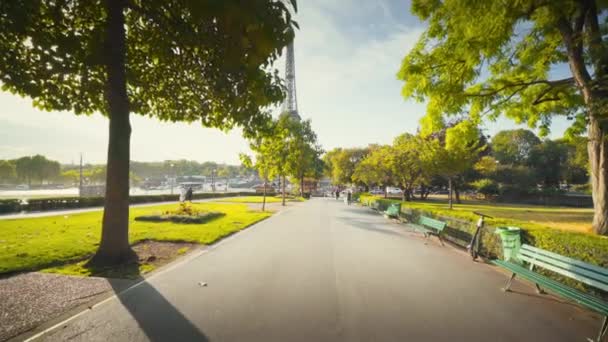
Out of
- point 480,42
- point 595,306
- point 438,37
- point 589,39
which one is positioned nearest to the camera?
point 595,306

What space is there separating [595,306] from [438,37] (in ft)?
30.8

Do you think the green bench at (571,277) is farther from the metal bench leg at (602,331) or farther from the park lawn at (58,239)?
the park lawn at (58,239)

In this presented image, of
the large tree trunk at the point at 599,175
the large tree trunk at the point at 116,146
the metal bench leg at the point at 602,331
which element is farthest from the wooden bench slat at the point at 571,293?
the large tree trunk at the point at 116,146

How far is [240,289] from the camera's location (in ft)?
14.9

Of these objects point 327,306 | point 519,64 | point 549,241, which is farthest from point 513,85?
point 327,306

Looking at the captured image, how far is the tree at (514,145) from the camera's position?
55.5 meters

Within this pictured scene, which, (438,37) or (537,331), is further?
(438,37)

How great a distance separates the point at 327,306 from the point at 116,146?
5.86 m

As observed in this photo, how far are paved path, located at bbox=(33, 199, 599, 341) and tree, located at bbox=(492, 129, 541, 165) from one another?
6388 centimetres

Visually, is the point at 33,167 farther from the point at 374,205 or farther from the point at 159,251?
the point at 159,251

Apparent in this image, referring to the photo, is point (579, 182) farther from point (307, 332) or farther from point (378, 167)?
point (307, 332)

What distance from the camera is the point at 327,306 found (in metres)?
3.98

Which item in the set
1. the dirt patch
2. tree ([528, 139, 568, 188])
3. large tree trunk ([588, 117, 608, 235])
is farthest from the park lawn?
tree ([528, 139, 568, 188])

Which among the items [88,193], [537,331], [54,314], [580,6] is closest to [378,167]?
[580,6]
